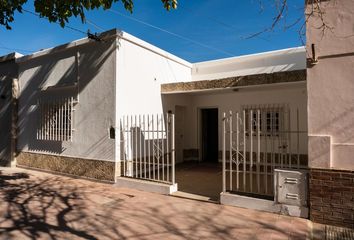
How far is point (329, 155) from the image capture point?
491cm

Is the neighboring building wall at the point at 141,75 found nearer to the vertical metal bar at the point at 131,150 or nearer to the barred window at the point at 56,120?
the vertical metal bar at the point at 131,150

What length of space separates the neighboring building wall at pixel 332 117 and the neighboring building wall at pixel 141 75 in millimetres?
5246

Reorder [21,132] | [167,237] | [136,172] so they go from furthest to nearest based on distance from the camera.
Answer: [21,132]
[136,172]
[167,237]

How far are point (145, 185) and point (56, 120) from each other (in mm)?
4509

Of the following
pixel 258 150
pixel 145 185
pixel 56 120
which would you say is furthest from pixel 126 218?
pixel 56 120

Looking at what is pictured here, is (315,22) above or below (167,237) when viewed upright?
above

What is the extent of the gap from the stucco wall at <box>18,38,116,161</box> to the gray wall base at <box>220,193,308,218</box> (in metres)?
3.79

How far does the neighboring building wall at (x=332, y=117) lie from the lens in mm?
4809

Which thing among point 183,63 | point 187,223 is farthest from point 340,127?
point 183,63

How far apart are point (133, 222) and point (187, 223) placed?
103cm

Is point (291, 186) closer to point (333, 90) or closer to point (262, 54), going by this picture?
point (333, 90)

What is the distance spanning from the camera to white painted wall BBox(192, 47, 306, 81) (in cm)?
1055

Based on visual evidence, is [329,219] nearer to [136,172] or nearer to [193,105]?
[136,172]

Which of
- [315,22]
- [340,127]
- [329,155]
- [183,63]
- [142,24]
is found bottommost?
[329,155]
